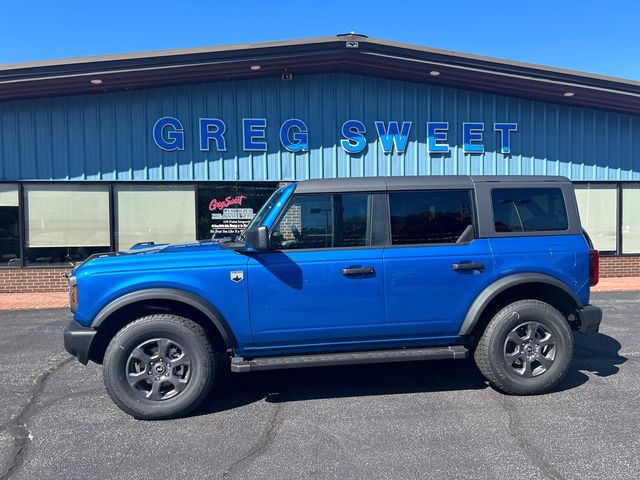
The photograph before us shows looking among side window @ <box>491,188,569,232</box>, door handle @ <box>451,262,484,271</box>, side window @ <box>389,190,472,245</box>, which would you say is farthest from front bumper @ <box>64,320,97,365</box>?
side window @ <box>491,188,569,232</box>

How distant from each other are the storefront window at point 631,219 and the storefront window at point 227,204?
29.7ft

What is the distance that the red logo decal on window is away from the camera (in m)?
10.5

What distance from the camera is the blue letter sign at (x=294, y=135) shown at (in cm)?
1059

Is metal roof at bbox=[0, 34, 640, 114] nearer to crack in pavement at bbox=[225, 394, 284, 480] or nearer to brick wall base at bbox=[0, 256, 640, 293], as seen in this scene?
brick wall base at bbox=[0, 256, 640, 293]

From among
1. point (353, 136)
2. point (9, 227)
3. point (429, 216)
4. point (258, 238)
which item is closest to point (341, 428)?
point (258, 238)

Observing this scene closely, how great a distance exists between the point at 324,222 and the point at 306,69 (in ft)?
23.6

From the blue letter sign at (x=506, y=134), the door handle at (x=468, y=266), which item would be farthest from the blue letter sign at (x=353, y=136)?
the door handle at (x=468, y=266)

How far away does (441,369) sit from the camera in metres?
4.94

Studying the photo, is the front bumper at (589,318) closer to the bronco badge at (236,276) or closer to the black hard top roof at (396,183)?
the black hard top roof at (396,183)

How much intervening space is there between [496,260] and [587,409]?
1403 millimetres

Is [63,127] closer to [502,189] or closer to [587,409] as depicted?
[502,189]

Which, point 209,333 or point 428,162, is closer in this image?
point 209,333

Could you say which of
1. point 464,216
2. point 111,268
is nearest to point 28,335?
point 111,268

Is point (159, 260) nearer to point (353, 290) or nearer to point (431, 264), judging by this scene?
point (353, 290)
